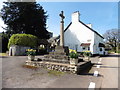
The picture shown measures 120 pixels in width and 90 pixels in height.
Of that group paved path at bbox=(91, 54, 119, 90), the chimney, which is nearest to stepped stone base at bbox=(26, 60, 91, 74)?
paved path at bbox=(91, 54, 119, 90)

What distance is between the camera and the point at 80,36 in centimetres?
2406

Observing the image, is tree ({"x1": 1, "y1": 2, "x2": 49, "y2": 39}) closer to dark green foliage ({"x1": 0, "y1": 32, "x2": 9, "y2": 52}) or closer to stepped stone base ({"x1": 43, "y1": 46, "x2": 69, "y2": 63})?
dark green foliage ({"x1": 0, "y1": 32, "x2": 9, "y2": 52})

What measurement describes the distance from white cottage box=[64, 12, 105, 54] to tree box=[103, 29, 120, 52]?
25.7 m

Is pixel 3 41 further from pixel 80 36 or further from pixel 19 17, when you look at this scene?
pixel 80 36

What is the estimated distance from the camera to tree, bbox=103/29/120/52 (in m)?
46.4

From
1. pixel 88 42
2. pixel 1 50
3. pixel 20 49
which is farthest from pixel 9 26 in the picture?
pixel 88 42

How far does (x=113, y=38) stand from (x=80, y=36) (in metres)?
29.9

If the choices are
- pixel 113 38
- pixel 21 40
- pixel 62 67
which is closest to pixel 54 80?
pixel 62 67

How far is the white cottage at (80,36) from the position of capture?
895 inches

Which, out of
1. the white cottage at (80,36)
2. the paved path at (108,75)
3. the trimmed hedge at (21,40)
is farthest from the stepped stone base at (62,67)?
the white cottage at (80,36)

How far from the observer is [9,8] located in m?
26.2

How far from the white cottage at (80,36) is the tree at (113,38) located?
1012 inches

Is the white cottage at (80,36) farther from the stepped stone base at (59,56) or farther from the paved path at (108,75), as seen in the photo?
the stepped stone base at (59,56)

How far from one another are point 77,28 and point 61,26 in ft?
48.4
